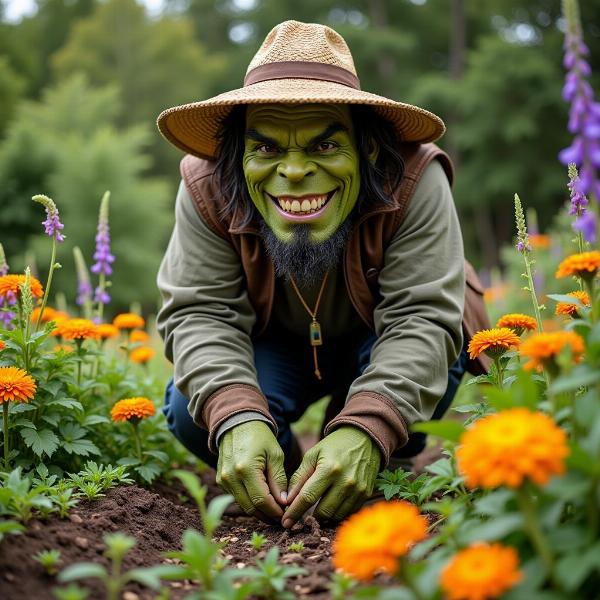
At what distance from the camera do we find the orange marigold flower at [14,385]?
6.27ft

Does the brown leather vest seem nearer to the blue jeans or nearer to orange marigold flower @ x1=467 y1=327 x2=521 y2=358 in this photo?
the blue jeans

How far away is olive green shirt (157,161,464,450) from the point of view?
7.34ft

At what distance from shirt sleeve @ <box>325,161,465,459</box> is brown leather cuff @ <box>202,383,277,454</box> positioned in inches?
9.9

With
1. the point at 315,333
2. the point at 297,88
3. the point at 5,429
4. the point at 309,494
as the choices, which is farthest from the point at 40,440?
the point at 297,88

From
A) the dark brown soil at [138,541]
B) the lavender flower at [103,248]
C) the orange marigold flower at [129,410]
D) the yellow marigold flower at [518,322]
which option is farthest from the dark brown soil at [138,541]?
the lavender flower at [103,248]

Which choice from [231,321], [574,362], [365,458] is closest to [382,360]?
[365,458]

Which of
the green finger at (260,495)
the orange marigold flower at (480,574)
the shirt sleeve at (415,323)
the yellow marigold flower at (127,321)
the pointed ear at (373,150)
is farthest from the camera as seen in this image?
the yellow marigold flower at (127,321)

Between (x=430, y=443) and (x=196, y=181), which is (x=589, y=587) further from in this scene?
(x=430, y=443)

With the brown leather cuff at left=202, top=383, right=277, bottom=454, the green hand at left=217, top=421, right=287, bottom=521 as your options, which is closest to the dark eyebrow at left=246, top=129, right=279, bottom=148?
the brown leather cuff at left=202, top=383, right=277, bottom=454

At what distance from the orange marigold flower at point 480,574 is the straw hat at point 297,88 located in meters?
1.46

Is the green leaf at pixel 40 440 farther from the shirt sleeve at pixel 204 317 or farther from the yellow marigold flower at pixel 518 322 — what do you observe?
the yellow marigold flower at pixel 518 322

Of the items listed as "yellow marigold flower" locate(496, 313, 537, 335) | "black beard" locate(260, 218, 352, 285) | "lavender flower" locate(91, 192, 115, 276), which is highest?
"lavender flower" locate(91, 192, 115, 276)

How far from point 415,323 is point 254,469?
0.69 m

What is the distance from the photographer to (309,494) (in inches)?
78.2
